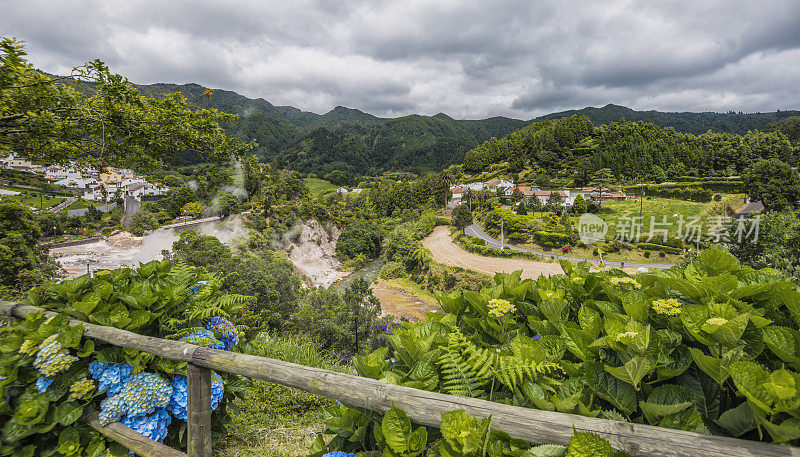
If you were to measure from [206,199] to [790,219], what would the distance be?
153 ft

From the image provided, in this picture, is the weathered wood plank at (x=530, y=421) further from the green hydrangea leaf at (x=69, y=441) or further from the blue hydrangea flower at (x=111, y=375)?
the green hydrangea leaf at (x=69, y=441)

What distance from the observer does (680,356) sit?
1.06m

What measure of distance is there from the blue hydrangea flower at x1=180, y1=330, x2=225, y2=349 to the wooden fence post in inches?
7.7

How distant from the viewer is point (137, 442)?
69.0 inches

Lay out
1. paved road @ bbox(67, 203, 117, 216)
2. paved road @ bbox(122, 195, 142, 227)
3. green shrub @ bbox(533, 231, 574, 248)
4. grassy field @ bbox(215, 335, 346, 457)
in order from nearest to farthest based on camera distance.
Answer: grassy field @ bbox(215, 335, 346, 457), paved road @ bbox(67, 203, 117, 216), paved road @ bbox(122, 195, 142, 227), green shrub @ bbox(533, 231, 574, 248)

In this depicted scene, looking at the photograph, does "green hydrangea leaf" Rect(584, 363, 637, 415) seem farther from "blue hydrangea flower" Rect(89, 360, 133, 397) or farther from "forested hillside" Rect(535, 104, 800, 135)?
"forested hillside" Rect(535, 104, 800, 135)

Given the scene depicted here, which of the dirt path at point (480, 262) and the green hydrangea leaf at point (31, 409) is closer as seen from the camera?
→ the green hydrangea leaf at point (31, 409)

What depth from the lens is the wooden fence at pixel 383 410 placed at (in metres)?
0.82

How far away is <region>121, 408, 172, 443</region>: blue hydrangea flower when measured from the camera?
1.79m

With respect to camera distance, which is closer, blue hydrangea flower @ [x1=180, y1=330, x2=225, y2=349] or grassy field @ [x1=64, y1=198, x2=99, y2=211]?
blue hydrangea flower @ [x1=180, y1=330, x2=225, y2=349]

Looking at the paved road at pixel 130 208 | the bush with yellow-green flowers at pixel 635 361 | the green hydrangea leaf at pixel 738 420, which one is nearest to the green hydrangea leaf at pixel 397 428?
the bush with yellow-green flowers at pixel 635 361

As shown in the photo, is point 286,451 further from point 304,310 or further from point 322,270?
point 322,270

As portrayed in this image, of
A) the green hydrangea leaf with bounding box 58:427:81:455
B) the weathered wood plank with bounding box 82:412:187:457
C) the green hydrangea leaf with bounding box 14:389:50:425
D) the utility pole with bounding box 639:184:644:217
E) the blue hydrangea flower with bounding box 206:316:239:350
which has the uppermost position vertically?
the blue hydrangea flower with bounding box 206:316:239:350

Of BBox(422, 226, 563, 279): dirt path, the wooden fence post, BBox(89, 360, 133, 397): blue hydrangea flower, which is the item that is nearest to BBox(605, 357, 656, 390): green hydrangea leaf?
the wooden fence post
